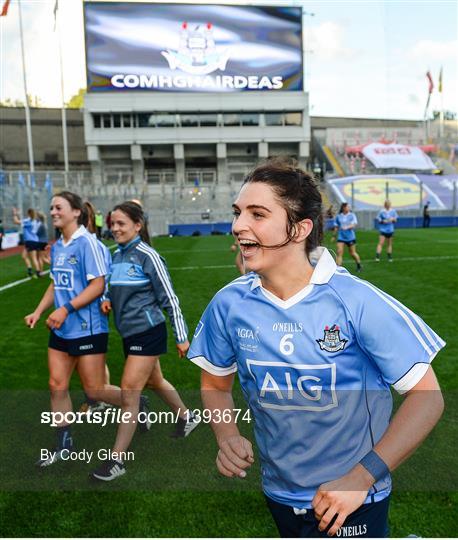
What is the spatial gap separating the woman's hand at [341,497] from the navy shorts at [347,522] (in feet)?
0.93

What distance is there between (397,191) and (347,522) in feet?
145

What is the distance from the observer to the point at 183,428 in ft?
15.3

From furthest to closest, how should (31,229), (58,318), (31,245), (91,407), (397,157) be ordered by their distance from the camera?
1. (397,157)
2. (31,245)
3. (31,229)
4. (91,407)
5. (58,318)

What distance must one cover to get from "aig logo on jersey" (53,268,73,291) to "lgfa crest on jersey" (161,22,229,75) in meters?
53.4

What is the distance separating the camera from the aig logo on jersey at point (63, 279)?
14.0 feet

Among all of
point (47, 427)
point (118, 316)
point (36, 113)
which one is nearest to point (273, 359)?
point (118, 316)

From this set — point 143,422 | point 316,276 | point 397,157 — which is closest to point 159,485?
point 143,422

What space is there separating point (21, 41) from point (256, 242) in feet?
129

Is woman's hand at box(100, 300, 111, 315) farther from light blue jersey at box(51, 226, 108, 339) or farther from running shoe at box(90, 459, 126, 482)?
running shoe at box(90, 459, 126, 482)

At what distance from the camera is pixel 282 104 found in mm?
54875

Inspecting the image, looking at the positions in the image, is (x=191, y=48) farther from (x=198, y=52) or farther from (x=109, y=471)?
(x=109, y=471)

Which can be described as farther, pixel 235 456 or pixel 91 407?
pixel 91 407

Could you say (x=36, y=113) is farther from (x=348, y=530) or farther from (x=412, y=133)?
(x=348, y=530)

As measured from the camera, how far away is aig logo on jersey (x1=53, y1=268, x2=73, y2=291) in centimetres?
427
